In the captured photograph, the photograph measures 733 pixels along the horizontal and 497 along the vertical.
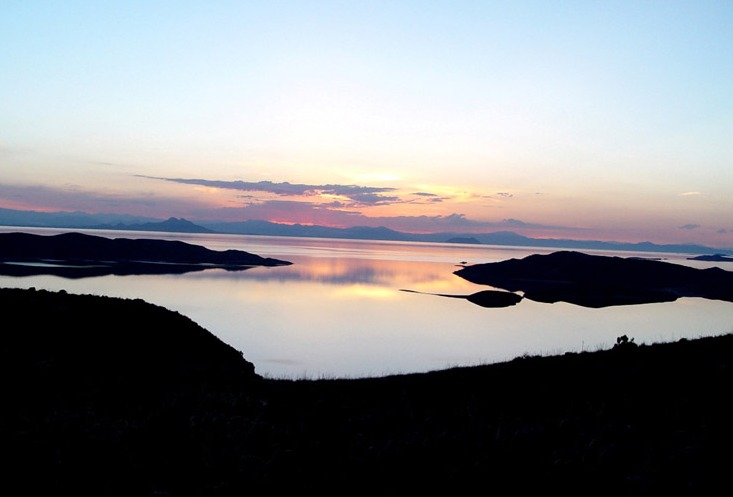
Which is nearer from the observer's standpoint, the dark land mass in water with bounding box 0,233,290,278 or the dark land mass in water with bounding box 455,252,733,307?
the dark land mass in water with bounding box 455,252,733,307

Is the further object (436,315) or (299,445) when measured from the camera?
(436,315)

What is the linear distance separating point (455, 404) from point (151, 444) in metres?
8.37

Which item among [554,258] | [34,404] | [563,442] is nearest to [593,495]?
[563,442]

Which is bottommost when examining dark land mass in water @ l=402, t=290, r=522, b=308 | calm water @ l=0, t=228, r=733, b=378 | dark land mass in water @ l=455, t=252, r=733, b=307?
calm water @ l=0, t=228, r=733, b=378

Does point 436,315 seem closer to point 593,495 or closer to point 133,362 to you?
point 133,362

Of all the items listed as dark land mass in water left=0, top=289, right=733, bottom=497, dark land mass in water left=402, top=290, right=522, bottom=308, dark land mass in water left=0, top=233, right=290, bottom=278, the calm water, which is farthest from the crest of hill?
dark land mass in water left=0, top=289, right=733, bottom=497

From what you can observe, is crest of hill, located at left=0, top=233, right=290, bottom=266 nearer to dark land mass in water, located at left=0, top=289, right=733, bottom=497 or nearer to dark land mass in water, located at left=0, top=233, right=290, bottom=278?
dark land mass in water, located at left=0, top=233, right=290, bottom=278

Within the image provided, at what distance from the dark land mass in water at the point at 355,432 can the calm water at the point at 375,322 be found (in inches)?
937

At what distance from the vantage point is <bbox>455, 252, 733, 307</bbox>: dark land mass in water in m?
118

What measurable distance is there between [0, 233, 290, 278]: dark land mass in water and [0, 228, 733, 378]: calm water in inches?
1201

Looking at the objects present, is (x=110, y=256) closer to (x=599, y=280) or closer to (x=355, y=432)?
(x=599, y=280)

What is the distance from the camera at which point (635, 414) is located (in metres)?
12.0

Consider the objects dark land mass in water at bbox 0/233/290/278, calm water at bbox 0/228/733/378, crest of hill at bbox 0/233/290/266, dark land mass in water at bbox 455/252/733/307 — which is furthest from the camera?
crest of hill at bbox 0/233/290/266

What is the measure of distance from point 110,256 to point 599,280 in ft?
515
